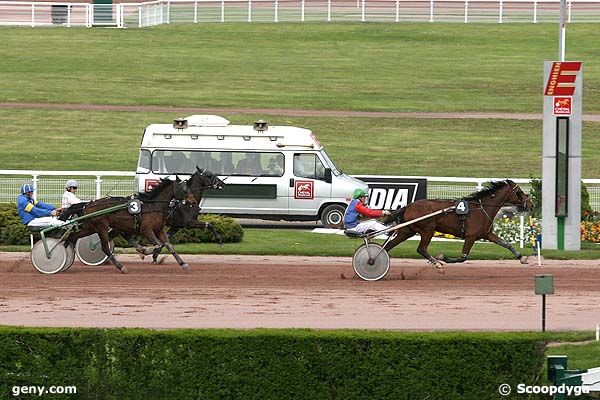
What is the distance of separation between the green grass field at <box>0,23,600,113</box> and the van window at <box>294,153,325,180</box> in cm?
1423

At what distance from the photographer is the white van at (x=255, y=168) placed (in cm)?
2680

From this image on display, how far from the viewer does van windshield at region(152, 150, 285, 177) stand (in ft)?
88.6

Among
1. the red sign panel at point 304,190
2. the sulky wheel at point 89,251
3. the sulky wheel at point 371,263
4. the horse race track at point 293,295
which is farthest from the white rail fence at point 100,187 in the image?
the sulky wheel at point 371,263

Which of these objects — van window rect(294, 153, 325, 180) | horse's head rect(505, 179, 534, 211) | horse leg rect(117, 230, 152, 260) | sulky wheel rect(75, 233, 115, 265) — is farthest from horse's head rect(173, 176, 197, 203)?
van window rect(294, 153, 325, 180)

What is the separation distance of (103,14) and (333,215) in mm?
30952

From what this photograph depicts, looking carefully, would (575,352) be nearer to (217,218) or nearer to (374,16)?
(217,218)

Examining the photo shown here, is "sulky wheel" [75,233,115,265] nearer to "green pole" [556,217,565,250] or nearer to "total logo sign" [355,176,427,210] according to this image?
"total logo sign" [355,176,427,210]

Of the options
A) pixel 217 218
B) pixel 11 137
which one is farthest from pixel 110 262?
pixel 11 137

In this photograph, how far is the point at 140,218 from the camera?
20484mm

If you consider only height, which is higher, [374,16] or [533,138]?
[374,16]

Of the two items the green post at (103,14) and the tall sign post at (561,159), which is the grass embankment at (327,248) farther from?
the green post at (103,14)

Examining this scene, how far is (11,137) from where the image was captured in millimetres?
37750

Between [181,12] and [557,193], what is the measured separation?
122 ft

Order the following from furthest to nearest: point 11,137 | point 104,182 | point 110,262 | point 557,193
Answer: point 11,137, point 104,182, point 557,193, point 110,262
